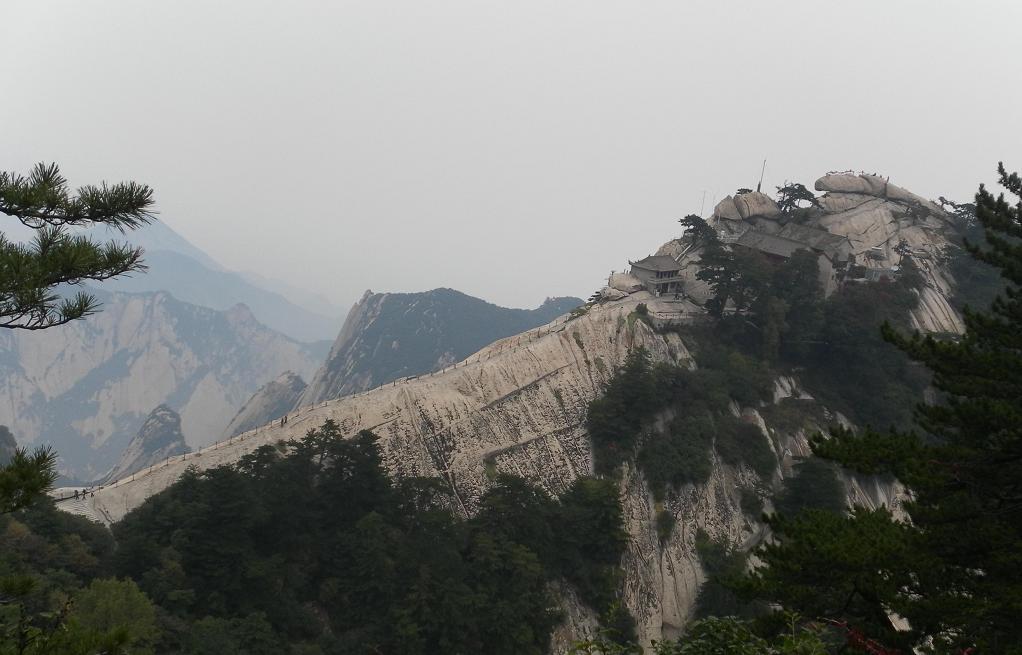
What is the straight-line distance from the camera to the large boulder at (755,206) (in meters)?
54.2

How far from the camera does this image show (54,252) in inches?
293

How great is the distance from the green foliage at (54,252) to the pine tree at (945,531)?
11147mm

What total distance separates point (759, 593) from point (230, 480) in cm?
1795

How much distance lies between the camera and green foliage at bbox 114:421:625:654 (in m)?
19.8

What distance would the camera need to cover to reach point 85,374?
6393 inches

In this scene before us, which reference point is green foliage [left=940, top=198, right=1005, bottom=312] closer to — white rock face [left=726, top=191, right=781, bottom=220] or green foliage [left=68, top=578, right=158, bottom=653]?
white rock face [left=726, top=191, right=781, bottom=220]

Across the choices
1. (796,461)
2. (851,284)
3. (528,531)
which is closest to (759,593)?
(528,531)

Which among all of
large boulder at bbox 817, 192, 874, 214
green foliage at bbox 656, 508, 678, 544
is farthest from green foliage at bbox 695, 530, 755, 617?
large boulder at bbox 817, 192, 874, 214

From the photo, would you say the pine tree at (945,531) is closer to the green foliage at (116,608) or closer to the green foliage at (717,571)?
the green foliage at (116,608)

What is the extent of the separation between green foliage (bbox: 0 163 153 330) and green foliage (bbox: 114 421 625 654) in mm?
13243

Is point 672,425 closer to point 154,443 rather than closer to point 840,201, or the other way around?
point 840,201

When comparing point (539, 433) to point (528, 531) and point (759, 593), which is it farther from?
point (759, 593)

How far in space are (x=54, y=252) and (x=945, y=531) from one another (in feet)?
43.2

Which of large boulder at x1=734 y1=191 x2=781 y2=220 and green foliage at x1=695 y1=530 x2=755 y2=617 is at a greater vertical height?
large boulder at x1=734 y1=191 x2=781 y2=220
